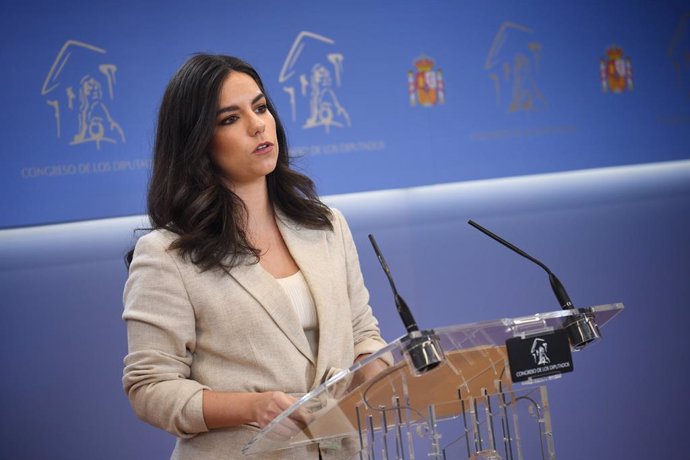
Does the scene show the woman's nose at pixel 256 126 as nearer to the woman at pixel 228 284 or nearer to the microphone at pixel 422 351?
the woman at pixel 228 284

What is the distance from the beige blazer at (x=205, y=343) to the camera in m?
1.46

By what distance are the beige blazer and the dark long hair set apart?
0.04 metres

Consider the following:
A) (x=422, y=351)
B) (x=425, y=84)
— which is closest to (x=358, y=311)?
(x=422, y=351)

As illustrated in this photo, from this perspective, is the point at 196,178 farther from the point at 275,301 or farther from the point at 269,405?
the point at 269,405

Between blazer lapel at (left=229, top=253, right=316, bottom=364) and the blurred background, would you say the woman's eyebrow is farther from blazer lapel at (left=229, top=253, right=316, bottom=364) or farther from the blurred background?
the blurred background

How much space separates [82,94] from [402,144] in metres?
2.43

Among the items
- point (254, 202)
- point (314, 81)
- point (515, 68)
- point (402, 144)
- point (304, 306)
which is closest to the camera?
point (304, 306)

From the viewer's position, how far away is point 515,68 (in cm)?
720

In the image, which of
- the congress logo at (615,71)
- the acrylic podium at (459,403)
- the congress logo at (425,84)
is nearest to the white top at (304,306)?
the acrylic podium at (459,403)

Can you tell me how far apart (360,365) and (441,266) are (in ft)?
11.8

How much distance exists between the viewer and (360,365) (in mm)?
1057

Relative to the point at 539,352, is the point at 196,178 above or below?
above

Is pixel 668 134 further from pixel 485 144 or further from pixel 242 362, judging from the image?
pixel 242 362

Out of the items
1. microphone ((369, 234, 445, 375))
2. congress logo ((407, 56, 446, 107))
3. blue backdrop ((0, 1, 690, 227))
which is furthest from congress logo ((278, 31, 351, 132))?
microphone ((369, 234, 445, 375))
